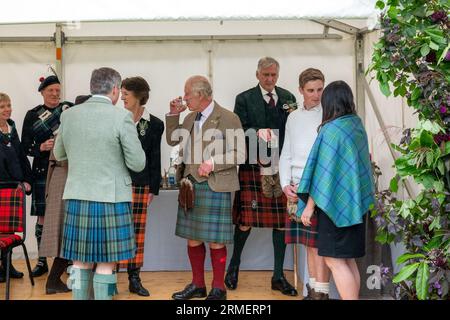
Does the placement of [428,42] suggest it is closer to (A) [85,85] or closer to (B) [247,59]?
(B) [247,59]

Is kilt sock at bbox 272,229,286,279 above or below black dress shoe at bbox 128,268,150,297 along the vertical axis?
above

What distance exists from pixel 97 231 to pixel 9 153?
5.32 ft

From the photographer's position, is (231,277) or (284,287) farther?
(231,277)

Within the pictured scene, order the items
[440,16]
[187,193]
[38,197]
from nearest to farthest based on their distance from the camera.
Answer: [440,16] < [187,193] < [38,197]

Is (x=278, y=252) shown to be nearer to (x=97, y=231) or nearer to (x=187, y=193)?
(x=187, y=193)

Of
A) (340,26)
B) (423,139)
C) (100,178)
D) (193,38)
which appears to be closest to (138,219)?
(100,178)

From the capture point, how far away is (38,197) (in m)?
5.19

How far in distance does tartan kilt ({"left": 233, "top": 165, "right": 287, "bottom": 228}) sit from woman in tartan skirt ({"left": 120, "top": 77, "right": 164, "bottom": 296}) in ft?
2.07

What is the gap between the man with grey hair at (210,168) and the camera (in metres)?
4.34

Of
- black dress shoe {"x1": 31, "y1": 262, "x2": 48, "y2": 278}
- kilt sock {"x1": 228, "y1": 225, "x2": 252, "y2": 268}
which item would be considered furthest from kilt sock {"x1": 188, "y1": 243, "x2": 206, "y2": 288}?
black dress shoe {"x1": 31, "y1": 262, "x2": 48, "y2": 278}

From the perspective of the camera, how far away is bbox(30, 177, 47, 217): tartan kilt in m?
5.15

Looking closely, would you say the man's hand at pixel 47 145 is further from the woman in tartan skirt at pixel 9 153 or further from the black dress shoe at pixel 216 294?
the black dress shoe at pixel 216 294

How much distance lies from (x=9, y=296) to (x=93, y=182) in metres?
1.45

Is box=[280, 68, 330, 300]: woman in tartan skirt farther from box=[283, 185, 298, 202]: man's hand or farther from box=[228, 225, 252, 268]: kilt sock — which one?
box=[228, 225, 252, 268]: kilt sock
